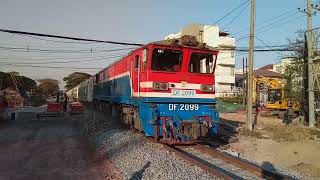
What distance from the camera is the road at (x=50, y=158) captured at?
30.1 feet

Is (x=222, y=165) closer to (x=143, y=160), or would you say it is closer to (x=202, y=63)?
(x=143, y=160)

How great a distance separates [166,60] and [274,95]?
80.0 feet

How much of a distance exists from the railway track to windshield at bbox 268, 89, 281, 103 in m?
23.7

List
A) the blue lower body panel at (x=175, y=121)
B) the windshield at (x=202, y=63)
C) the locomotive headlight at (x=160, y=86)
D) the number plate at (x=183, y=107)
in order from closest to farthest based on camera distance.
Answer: the blue lower body panel at (x=175, y=121), the locomotive headlight at (x=160, y=86), the number plate at (x=183, y=107), the windshield at (x=202, y=63)

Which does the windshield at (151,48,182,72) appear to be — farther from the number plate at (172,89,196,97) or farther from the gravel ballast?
the gravel ballast

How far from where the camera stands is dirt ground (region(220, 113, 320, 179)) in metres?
11.4

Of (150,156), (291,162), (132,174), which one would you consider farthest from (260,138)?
(132,174)

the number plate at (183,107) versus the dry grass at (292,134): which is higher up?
the number plate at (183,107)

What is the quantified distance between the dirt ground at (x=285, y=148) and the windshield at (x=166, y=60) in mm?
3640

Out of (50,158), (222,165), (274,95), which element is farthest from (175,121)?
(274,95)

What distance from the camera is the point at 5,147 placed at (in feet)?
42.9

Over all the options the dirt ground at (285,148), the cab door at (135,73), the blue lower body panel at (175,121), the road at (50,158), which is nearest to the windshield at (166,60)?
the cab door at (135,73)

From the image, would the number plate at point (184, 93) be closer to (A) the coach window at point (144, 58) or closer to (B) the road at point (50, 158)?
(A) the coach window at point (144, 58)

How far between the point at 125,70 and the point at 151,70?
12.1ft
